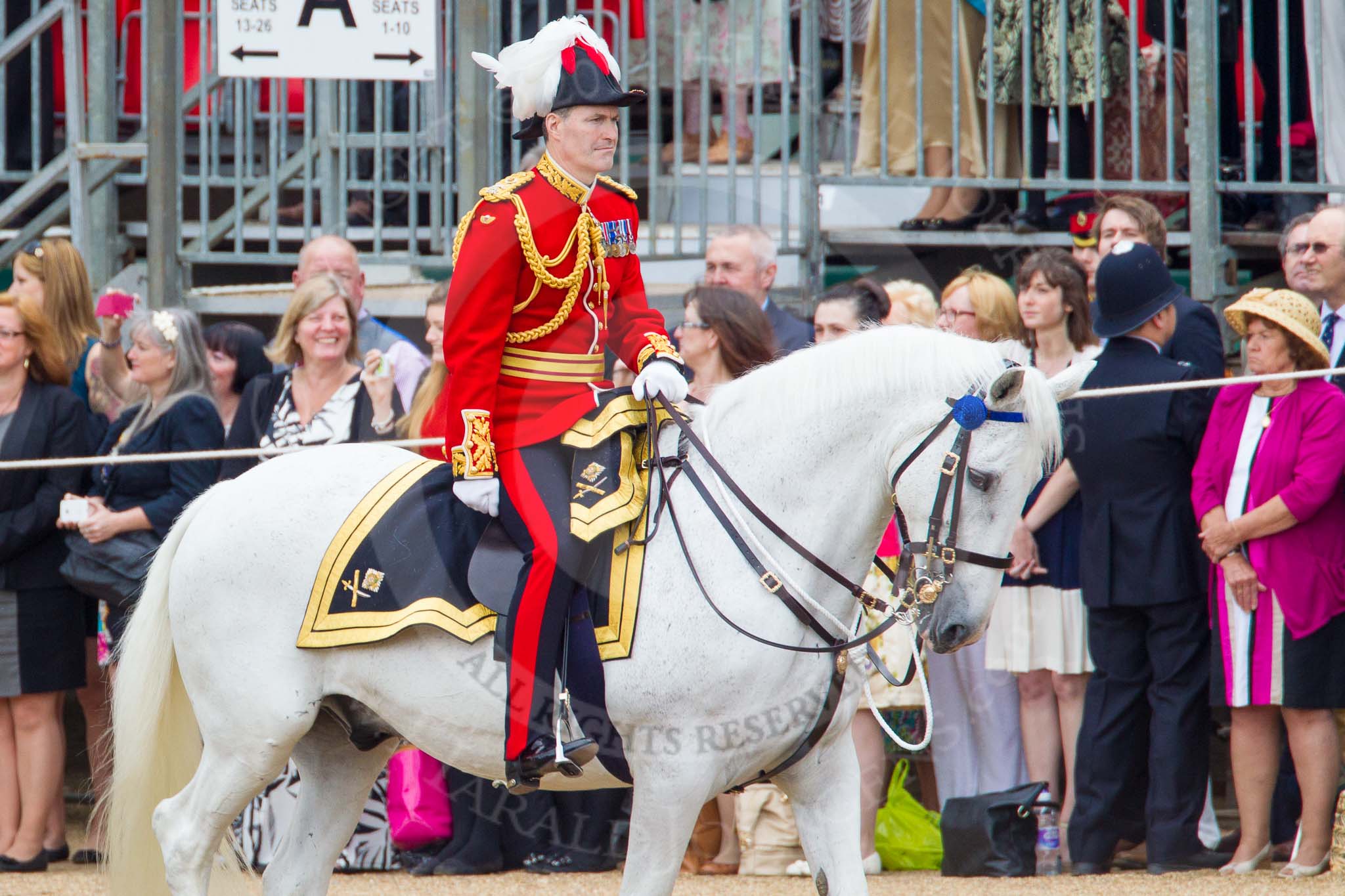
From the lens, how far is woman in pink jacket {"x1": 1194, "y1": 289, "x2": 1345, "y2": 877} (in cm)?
536

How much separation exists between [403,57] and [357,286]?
104cm

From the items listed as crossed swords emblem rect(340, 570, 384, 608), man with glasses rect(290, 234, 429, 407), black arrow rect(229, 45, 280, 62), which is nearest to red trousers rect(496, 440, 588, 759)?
crossed swords emblem rect(340, 570, 384, 608)

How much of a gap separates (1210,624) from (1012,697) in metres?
0.76

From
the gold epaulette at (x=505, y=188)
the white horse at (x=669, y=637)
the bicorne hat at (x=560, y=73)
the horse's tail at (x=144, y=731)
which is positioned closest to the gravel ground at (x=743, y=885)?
the horse's tail at (x=144, y=731)

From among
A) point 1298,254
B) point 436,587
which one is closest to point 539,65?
Result: point 436,587

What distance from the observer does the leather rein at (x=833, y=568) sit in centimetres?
359

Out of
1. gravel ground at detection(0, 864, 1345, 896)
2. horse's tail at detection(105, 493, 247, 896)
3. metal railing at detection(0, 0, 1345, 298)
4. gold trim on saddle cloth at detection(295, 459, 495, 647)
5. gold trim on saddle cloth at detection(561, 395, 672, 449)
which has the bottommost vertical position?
gravel ground at detection(0, 864, 1345, 896)

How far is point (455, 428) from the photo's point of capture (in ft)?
13.0

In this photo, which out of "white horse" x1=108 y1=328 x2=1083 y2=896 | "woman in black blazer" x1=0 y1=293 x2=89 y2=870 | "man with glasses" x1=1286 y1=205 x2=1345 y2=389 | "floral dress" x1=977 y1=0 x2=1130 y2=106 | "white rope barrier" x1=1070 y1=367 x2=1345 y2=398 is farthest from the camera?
"floral dress" x1=977 y1=0 x2=1130 y2=106

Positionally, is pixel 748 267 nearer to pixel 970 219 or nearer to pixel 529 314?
pixel 970 219

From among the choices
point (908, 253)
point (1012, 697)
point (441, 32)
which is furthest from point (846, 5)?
point (1012, 697)

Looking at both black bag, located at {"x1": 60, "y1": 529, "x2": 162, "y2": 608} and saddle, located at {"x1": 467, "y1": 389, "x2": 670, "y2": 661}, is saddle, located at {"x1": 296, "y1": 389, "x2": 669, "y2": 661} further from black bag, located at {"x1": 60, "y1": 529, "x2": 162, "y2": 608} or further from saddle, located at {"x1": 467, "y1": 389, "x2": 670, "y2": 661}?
black bag, located at {"x1": 60, "y1": 529, "x2": 162, "y2": 608}

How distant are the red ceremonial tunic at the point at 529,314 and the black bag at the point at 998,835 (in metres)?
2.35

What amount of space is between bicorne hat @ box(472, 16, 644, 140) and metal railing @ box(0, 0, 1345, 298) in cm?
271
